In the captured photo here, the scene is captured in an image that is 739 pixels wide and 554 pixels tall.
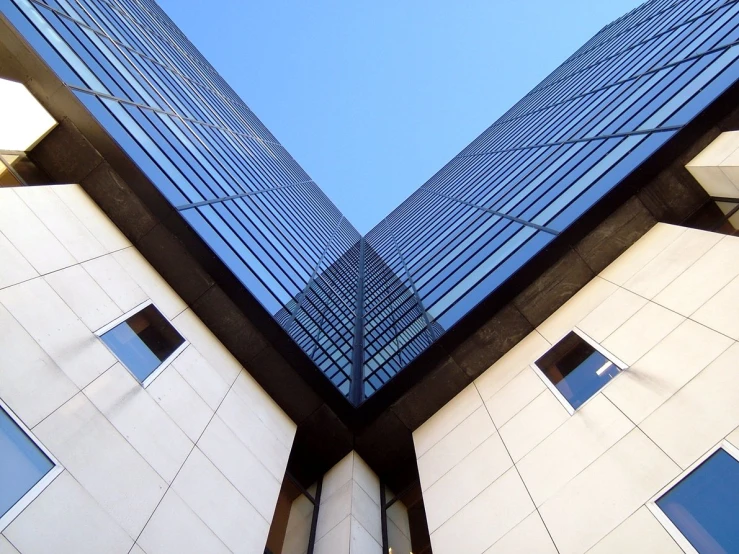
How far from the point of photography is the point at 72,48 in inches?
589

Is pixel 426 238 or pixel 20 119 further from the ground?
pixel 20 119

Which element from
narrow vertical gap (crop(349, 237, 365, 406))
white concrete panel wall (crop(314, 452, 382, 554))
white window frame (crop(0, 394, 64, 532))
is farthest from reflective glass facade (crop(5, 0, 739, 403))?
white window frame (crop(0, 394, 64, 532))

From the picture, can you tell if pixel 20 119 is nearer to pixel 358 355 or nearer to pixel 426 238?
pixel 358 355

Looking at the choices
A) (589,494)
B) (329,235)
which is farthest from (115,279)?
(329,235)

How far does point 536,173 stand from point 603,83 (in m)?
10.6

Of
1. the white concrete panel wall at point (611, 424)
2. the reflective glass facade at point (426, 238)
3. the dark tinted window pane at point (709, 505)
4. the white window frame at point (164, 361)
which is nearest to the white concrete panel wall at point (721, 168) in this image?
the reflective glass facade at point (426, 238)

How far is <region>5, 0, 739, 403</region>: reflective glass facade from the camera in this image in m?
14.5

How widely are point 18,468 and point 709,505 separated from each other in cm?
979

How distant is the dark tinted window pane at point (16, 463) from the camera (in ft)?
22.9

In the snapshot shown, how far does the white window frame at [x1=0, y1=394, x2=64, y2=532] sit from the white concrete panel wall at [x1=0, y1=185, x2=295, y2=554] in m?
0.08

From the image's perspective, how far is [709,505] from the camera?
753 centimetres

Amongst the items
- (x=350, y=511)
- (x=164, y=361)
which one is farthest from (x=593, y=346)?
(x=164, y=361)

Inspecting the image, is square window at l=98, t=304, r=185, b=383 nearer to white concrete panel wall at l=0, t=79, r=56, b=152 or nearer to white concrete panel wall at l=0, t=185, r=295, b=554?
white concrete panel wall at l=0, t=185, r=295, b=554

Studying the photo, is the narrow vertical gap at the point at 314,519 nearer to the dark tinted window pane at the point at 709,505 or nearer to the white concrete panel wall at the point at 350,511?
the white concrete panel wall at the point at 350,511
